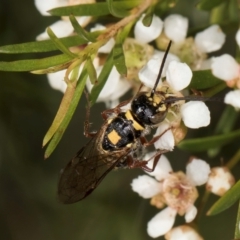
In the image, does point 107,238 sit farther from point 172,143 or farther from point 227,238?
point 172,143

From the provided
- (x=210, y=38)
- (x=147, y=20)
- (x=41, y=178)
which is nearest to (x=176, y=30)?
(x=210, y=38)

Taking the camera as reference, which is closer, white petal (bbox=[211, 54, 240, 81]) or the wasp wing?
white petal (bbox=[211, 54, 240, 81])

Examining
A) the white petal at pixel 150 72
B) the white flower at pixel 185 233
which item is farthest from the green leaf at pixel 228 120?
the white petal at pixel 150 72

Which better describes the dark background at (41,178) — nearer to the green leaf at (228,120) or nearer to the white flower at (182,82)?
the green leaf at (228,120)

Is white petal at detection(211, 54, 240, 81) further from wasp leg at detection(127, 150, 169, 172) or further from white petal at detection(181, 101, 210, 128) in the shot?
wasp leg at detection(127, 150, 169, 172)

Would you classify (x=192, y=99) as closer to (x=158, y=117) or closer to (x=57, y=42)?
(x=158, y=117)

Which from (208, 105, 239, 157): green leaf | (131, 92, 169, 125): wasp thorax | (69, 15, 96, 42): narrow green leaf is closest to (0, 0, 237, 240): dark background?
(208, 105, 239, 157): green leaf
